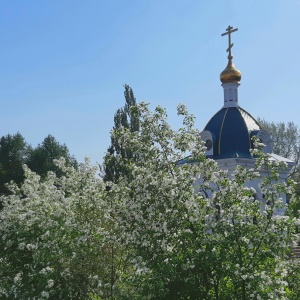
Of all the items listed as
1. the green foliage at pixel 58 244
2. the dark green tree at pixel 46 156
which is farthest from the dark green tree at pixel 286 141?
the green foliage at pixel 58 244

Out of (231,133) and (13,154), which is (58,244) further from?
(13,154)

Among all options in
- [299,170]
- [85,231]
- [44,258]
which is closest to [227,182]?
[85,231]

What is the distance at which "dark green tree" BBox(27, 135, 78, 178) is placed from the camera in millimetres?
35750

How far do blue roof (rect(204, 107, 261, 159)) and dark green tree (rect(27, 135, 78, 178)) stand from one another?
1682cm

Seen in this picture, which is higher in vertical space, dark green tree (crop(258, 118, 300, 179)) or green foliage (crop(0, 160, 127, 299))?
dark green tree (crop(258, 118, 300, 179))

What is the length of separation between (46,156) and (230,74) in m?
18.6

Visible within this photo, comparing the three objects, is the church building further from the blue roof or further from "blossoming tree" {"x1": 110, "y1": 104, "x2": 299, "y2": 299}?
"blossoming tree" {"x1": 110, "y1": 104, "x2": 299, "y2": 299}

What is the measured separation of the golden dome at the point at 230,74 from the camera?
21.5 meters

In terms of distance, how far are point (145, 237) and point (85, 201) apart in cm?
205

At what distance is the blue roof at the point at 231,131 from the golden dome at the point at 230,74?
5.01ft

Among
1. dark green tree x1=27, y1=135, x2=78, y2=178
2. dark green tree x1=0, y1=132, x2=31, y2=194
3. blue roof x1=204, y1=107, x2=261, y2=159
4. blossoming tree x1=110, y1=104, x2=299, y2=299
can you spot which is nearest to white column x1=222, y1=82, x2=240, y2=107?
blue roof x1=204, y1=107, x2=261, y2=159

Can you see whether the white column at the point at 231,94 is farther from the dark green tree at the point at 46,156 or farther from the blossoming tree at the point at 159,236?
the dark green tree at the point at 46,156

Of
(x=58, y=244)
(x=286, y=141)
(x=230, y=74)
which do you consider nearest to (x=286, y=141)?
(x=286, y=141)

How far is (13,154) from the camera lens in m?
37.0
